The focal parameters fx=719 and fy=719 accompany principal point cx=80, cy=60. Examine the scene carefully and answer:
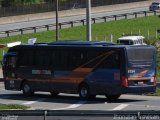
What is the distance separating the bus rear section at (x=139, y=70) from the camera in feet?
100

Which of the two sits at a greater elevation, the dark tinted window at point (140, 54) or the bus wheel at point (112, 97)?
the dark tinted window at point (140, 54)

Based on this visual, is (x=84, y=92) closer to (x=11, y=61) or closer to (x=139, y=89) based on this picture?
(x=139, y=89)

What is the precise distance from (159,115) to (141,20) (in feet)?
219

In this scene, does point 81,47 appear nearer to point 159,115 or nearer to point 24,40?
point 159,115

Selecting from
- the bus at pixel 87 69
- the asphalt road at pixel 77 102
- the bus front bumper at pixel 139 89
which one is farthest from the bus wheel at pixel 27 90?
the bus front bumper at pixel 139 89

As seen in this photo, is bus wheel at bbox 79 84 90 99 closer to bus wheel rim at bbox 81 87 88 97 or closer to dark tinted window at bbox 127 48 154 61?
bus wheel rim at bbox 81 87 88 97

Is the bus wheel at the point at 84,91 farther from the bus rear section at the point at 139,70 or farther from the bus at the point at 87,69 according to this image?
the bus rear section at the point at 139,70

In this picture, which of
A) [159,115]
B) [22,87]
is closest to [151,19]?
[22,87]

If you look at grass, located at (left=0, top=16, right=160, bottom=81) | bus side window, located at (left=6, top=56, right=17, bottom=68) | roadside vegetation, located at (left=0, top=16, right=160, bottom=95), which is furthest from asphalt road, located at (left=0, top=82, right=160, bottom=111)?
grass, located at (left=0, top=16, right=160, bottom=81)

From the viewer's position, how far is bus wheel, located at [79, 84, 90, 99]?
31.5 m

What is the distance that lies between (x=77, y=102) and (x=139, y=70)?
3.00 m

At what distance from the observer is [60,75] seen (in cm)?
3256

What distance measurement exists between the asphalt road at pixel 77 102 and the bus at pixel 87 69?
1.42 feet

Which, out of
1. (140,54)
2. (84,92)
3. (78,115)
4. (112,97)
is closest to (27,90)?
(84,92)
